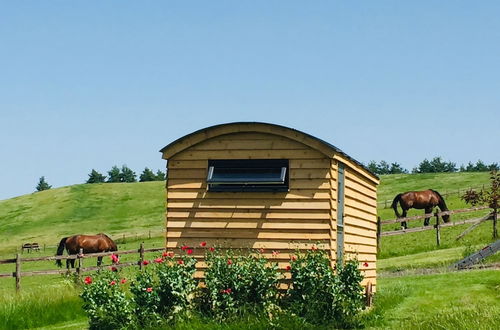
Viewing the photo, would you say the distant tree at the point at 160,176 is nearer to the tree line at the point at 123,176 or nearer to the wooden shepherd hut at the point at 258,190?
the tree line at the point at 123,176

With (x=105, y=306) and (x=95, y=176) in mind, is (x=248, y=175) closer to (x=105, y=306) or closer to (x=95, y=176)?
(x=105, y=306)

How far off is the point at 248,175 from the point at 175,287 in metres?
3.01

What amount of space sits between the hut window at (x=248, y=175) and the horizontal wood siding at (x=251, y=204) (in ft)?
0.38

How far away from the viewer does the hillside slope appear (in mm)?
76188

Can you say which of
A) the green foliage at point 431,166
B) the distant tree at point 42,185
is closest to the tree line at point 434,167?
the green foliage at point 431,166

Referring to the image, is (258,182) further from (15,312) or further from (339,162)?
(15,312)

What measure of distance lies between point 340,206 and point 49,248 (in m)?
49.0

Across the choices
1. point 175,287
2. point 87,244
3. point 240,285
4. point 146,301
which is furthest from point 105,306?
point 87,244

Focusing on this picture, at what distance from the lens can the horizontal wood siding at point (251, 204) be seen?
648 inches

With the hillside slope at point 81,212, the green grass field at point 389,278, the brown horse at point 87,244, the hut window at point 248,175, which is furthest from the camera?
the hillside slope at point 81,212

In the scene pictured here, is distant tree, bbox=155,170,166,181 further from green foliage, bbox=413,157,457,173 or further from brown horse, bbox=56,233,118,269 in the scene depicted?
brown horse, bbox=56,233,118,269

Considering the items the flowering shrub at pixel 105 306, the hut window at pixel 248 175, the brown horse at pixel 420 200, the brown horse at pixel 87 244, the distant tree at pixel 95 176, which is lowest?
the flowering shrub at pixel 105 306

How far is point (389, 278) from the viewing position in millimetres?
24172

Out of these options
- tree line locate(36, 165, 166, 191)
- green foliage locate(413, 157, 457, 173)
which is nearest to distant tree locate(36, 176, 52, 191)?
tree line locate(36, 165, 166, 191)
